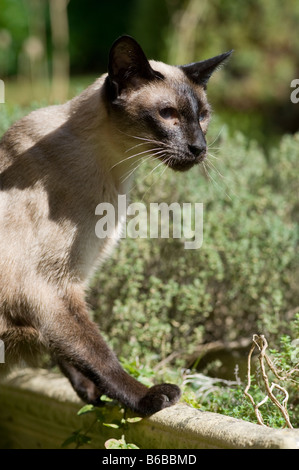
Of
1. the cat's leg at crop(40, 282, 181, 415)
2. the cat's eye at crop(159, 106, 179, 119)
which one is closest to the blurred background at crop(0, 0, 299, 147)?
the cat's eye at crop(159, 106, 179, 119)

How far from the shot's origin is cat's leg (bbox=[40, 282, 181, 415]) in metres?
2.25

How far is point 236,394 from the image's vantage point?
228cm

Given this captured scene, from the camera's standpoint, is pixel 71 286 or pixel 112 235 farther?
pixel 112 235

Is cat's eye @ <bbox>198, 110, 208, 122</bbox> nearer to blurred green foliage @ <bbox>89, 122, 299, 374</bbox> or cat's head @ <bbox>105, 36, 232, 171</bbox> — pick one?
cat's head @ <bbox>105, 36, 232, 171</bbox>

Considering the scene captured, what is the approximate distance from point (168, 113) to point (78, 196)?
16.0 inches

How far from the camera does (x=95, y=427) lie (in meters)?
2.39

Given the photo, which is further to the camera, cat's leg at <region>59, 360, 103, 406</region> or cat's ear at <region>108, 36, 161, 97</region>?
cat's leg at <region>59, 360, 103, 406</region>

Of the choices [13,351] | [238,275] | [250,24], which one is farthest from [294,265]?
[250,24]

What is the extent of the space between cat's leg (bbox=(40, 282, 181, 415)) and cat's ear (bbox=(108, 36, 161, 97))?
0.74 m

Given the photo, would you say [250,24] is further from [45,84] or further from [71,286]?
[71,286]

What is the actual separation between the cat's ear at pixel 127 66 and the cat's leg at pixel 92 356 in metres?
0.74

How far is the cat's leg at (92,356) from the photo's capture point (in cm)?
225

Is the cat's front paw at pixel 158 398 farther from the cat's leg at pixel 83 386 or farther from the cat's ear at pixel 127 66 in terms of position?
the cat's ear at pixel 127 66
